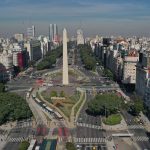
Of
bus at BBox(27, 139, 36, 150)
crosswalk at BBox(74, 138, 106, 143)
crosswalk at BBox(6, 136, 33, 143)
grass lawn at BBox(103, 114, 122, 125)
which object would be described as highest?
bus at BBox(27, 139, 36, 150)

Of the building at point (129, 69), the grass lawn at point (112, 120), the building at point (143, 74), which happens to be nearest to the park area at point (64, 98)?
the grass lawn at point (112, 120)

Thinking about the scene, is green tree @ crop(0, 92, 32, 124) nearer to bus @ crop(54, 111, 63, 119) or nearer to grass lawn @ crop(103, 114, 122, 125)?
bus @ crop(54, 111, 63, 119)

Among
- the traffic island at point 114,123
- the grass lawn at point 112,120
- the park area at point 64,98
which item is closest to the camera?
the traffic island at point 114,123

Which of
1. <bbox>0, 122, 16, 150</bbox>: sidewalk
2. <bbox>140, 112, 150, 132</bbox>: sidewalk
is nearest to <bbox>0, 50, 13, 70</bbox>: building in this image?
<bbox>0, 122, 16, 150</bbox>: sidewalk

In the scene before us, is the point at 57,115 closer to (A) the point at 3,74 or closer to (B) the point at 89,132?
(B) the point at 89,132

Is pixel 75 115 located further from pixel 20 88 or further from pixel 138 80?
pixel 20 88

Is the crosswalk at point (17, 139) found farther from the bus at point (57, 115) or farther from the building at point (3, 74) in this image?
the building at point (3, 74)

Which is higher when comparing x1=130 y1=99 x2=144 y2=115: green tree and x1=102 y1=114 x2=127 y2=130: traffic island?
x1=130 y1=99 x2=144 y2=115: green tree

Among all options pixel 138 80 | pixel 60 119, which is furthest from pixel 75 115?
pixel 138 80

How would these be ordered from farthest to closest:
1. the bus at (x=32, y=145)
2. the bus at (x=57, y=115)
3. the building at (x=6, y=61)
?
the building at (x=6, y=61), the bus at (x=57, y=115), the bus at (x=32, y=145)
